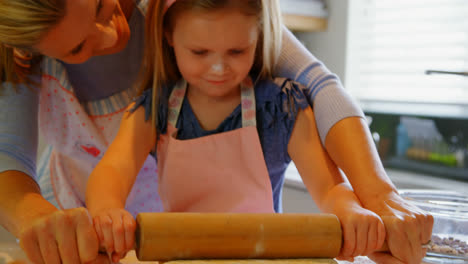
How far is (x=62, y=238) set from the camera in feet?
1.98

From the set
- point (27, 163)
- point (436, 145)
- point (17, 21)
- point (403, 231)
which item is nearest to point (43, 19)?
point (17, 21)

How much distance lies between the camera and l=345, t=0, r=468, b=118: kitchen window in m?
2.01

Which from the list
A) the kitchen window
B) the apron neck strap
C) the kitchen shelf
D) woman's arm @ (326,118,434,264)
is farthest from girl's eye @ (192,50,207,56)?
the kitchen window

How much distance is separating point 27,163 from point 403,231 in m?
0.68

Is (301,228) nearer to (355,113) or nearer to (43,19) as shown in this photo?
(355,113)

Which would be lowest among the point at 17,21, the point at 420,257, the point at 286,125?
the point at 420,257

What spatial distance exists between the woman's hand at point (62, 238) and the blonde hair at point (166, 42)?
347mm

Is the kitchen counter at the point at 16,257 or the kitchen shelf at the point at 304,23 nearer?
the kitchen counter at the point at 16,257

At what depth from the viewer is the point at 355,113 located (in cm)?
83

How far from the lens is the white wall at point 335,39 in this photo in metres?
2.27

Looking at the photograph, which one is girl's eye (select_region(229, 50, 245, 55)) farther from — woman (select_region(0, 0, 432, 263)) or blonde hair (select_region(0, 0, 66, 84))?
blonde hair (select_region(0, 0, 66, 84))

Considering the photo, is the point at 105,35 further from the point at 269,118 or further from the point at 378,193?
the point at 378,193

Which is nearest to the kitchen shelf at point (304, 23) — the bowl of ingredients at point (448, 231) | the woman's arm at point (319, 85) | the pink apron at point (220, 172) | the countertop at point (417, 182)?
the countertop at point (417, 182)

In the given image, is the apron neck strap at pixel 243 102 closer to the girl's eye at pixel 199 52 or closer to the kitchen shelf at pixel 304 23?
the girl's eye at pixel 199 52
